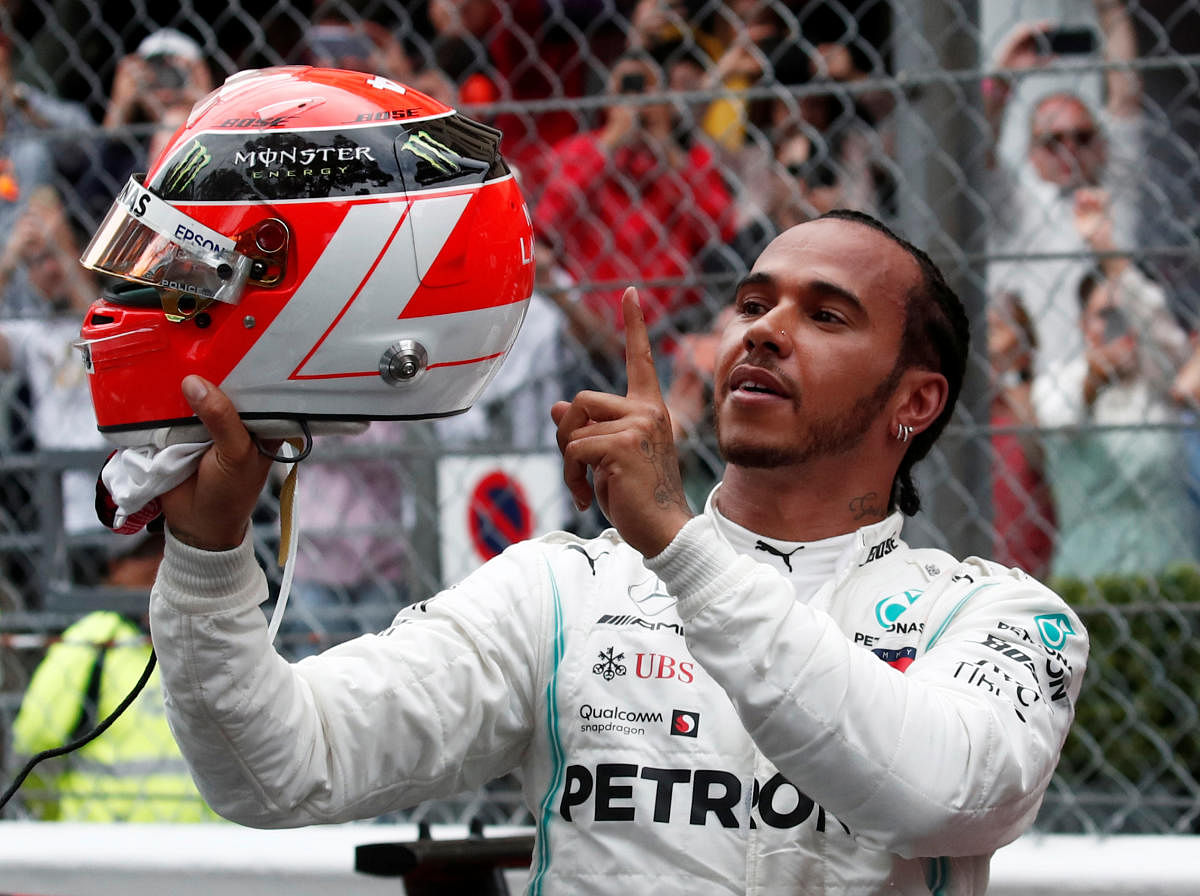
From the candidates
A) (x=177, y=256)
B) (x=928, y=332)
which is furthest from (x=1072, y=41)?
(x=177, y=256)

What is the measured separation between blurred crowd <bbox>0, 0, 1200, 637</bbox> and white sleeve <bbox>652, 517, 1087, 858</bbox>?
126 cm

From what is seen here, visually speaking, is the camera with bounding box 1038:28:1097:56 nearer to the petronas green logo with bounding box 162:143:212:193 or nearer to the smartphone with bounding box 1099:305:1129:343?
the smartphone with bounding box 1099:305:1129:343

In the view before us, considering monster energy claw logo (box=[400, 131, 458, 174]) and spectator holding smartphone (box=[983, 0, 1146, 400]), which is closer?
monster energy claw logo (box=[400, 131, 458, 174])

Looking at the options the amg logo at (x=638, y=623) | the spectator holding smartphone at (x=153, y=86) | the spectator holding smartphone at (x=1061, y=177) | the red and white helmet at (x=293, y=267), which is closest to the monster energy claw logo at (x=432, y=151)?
the red and white helmet at (x=293, y=267)

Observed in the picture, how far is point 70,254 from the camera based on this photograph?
13.8 ft

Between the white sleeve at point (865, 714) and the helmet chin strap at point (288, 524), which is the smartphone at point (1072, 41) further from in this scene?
the helmet chin strap at point (288, 524)

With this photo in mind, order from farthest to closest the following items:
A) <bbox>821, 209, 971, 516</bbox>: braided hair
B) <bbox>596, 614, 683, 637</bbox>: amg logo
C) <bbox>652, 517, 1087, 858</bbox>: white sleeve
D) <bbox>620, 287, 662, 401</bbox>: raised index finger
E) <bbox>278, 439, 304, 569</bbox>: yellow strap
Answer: <bbox>821, 209, 971, 516</bbox>: braided hair < <bbox>596, 614, 683, 637</bbox>: amg logo < <bbox>278, 439, 304, 569</bbox>: yellow strap < <bbox>620, 287, 662, 401</bbox>: raised index finger < <bbox>652, 517, 1087, 858</bbox>: white sleeve

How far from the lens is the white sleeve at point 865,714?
176cm

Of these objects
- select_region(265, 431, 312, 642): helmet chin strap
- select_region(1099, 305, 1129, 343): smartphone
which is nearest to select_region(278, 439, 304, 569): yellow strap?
select_region(265, 431, 312, 642): helmet chin strap

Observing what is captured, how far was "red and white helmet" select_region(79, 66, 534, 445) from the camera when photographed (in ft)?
5.95

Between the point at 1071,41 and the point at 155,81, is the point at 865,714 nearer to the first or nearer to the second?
the point at 1071,41

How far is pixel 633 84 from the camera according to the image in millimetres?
3662

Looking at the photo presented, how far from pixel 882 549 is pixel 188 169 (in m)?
1.12

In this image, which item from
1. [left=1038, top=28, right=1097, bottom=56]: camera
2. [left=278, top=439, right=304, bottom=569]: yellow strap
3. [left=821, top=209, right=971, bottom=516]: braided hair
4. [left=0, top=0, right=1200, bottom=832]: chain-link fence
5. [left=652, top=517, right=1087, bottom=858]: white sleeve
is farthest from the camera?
[left=1038, top=28, right=1097, bottom=56]: camera
